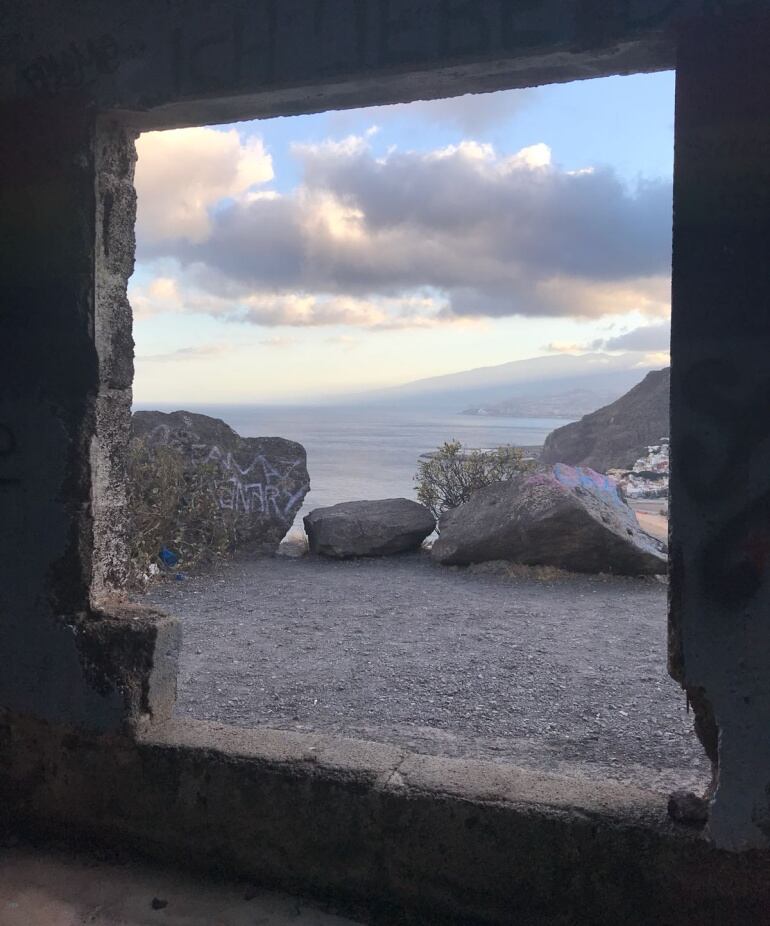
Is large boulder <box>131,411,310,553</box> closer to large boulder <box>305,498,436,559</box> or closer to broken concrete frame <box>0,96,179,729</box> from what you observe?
large boulder <box>305,498,436,559</box>

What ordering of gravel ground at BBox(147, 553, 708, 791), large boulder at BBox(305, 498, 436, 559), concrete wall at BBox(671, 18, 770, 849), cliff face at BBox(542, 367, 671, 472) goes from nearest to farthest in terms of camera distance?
concrete wall at BBox(671, 18, 770, 849) < gravel ground at BBox(147, 553, 708, 791) < large boulder at BBox(305, 498, 436, 559) < cliff face at BBox(542, 367, 671, 472)

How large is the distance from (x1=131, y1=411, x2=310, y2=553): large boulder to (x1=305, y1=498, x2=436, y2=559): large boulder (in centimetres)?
44

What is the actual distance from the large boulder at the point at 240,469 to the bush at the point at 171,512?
116 millimetres

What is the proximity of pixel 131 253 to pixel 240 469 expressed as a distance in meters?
6.51

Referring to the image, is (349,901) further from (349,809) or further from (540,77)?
(540,77)

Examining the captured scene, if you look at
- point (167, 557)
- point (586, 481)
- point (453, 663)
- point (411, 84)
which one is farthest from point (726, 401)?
point (167, 557)

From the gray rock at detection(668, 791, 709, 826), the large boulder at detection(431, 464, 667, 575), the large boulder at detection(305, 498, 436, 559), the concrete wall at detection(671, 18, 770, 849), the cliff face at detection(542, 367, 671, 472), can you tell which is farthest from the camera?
the cliff face at detection(542, 367, 671, 472)

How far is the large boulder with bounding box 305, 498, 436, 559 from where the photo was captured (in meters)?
9.06

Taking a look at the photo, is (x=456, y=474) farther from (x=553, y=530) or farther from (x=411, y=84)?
(x=411, y=84)

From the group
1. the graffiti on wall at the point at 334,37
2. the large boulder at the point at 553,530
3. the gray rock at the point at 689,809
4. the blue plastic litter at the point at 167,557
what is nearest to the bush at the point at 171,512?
the blue plastic litter at the point at 167,557

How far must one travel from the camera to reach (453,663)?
17.9ft

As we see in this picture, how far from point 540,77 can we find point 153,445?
7.38 metres

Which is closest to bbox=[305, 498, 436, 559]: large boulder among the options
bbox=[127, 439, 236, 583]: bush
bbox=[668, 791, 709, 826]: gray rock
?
bbox=[127, 439, 236, 583]: bush

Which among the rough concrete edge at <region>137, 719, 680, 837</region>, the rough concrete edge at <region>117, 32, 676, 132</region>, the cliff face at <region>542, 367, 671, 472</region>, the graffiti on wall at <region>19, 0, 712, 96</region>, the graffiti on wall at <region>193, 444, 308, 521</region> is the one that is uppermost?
the graffiti on wall at <region>19, 0, 712, 96</region>
